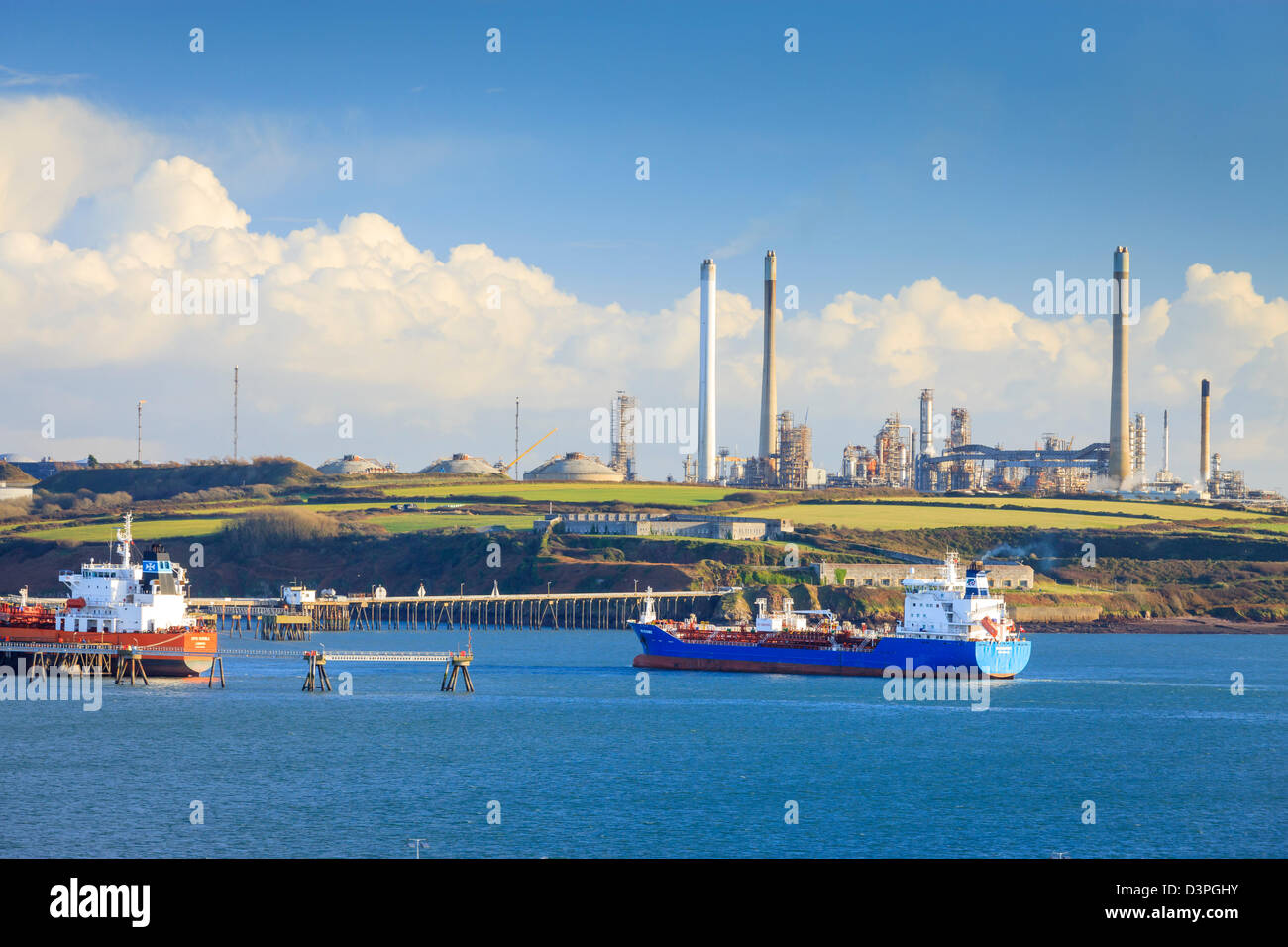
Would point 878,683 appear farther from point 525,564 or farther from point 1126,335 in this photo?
point 1126,335

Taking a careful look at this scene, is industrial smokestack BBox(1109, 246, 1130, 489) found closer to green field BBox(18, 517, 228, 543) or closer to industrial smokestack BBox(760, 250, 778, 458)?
industrial smokestack BBox(760, 250, 778, 458)

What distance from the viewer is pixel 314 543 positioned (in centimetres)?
17112

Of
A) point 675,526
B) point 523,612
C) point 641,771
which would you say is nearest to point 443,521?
point 675,526

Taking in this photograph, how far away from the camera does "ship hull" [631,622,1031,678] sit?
8206 cm

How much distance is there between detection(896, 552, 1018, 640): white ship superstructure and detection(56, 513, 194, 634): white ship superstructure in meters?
44.4

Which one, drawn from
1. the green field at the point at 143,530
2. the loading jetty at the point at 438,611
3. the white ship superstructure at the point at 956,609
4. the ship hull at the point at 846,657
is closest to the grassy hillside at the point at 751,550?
the green field at the point at 143,530

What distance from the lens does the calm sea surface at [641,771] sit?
38.7m

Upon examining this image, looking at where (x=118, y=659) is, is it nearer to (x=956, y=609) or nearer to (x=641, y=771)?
(x=641, y=771)

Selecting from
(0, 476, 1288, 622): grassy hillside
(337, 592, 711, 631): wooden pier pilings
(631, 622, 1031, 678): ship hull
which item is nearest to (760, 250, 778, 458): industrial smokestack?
(0, 476, 1288, 622): grassy hillside

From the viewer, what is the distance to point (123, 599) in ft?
253

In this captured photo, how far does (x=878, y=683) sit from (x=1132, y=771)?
3349 centimetres

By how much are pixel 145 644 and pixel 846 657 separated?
44.1 m
